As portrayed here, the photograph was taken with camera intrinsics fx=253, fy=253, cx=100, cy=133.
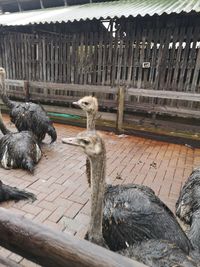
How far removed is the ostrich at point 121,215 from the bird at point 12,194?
5.18ft

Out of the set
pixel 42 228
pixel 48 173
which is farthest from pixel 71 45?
pixel 42 228

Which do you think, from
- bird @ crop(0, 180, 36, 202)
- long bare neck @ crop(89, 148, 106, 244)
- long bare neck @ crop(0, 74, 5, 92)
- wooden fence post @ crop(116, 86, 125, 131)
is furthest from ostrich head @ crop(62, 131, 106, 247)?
wooden fence post @ crop(116, 86, 125, 131)

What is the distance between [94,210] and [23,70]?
324 inches

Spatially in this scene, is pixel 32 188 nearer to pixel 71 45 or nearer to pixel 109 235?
pixel 109 235

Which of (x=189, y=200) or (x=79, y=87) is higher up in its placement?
(x=79, y=87)

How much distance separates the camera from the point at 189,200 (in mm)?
3254

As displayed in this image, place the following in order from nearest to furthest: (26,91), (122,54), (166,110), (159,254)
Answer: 1. (159,254)
2. (166,110)
3. (122,54)
4. (26,91)

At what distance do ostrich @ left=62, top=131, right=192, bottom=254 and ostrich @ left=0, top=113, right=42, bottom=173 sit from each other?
2332 millimetres

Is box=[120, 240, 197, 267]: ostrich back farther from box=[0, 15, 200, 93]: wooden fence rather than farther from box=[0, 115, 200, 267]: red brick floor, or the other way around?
box=[0, 15, 200, 93]: wooden fence

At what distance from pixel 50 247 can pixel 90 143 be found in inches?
37.6

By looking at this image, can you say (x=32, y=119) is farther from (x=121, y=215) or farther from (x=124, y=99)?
(x=121, y=215)

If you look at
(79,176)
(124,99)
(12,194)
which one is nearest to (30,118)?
(79,176)

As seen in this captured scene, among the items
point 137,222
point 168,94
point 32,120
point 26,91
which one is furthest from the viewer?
point 26,91

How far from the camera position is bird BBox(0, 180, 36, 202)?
3.57m
